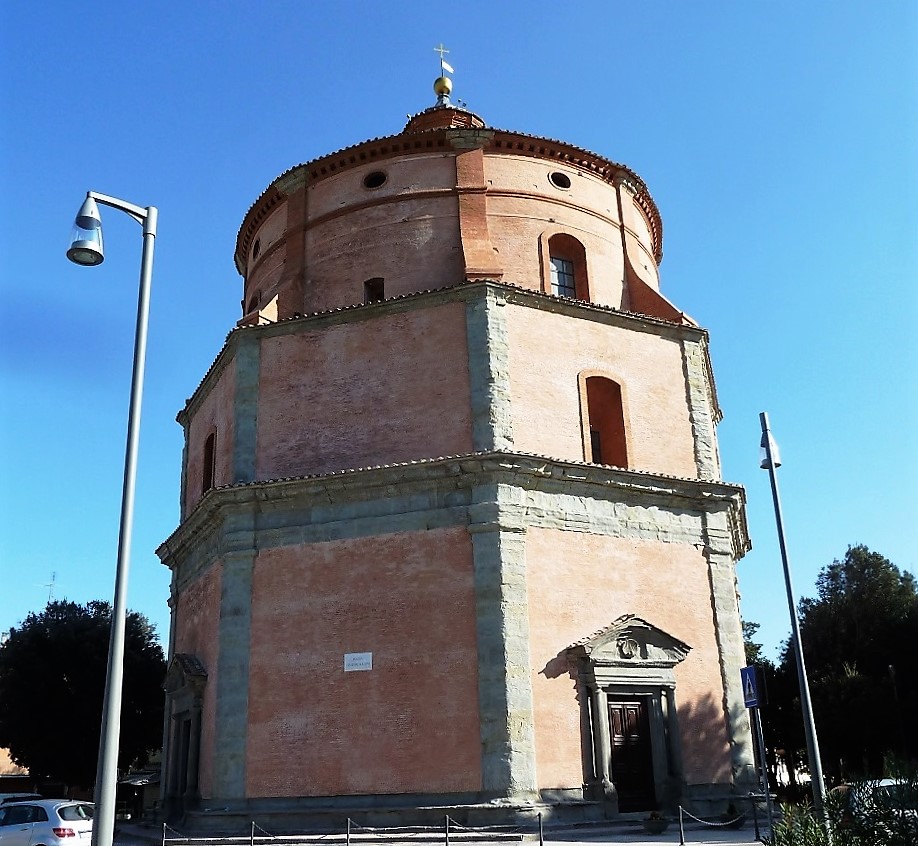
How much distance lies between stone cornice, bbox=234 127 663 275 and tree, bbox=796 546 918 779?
18.1 meters

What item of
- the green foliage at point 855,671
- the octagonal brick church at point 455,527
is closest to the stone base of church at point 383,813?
the octagonal brick church at point 455,527

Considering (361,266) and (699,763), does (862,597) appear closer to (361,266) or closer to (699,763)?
(699,763)

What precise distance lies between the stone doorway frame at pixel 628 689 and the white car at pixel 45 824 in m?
8.03

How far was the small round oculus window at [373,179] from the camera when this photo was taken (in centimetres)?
2055

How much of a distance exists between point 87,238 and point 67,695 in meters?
24.2

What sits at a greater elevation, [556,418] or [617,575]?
[556,418]

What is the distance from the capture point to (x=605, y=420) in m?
18.9

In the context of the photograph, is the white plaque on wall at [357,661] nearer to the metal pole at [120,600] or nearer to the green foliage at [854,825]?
the metal pole at [120,600]

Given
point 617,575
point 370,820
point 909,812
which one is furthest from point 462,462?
point 909,812

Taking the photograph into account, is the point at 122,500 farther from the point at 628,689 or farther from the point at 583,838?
the point at 628,689

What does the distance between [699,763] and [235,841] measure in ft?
26.8

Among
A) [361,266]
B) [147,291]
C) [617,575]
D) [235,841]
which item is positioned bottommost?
[235,841]

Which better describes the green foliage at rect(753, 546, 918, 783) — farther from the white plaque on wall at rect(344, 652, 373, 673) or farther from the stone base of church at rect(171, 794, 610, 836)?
the white plaque on wall at rect(344, 652, 373, 673)

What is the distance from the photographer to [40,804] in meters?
14.0
